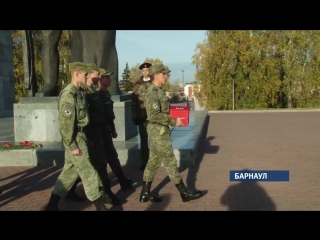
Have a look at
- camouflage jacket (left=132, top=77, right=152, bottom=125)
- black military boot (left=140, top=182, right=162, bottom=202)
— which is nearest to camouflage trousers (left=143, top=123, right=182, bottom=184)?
black military boot (left=140, top=182, right=162, bottom=202)

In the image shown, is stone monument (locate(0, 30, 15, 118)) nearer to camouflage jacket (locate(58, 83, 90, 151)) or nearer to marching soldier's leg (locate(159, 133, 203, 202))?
marching soldier's leg (locate(159, 133, 203, 202))

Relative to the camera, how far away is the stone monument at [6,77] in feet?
62.0

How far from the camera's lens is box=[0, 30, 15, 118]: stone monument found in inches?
744

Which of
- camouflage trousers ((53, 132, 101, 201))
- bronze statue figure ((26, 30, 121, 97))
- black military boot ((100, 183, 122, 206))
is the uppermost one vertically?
bronze statue figure ((26, 30, 121, 97))

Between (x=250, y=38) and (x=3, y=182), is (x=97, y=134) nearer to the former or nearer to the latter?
(x=3, y=182)

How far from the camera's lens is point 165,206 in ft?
15.3

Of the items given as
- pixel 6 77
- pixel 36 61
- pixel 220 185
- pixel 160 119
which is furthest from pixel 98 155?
pixel 36 61

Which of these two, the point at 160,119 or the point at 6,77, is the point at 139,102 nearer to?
the point at 160,119

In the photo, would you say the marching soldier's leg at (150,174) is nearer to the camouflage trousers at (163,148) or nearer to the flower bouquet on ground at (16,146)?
the camouflage trousers at (163,148)

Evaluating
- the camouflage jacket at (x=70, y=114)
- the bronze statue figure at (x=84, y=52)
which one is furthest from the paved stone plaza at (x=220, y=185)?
the bronze statue figure at (x=84, y=52)

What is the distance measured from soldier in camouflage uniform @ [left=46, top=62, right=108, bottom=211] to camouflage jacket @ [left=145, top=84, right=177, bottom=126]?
785mm

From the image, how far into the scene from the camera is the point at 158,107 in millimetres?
4539

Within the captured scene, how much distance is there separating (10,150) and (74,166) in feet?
11.7
